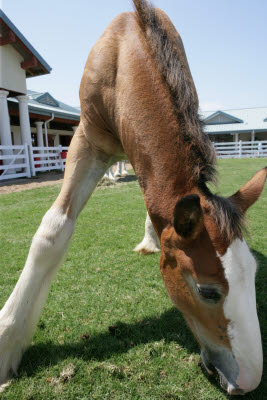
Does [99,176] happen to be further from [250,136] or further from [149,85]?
[250,136]

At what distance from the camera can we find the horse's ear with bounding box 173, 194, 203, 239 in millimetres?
1552

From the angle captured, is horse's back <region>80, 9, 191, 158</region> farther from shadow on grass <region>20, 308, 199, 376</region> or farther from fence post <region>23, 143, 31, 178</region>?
fence post <region>23, 143, 31, 178</region>

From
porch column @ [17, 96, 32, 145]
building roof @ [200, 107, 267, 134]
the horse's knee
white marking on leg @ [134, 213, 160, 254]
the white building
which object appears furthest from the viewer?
building roof @ [200, 107, 267, 134]

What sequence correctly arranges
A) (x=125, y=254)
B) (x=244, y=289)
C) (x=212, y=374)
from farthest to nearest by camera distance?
(x=125, y=254) < (x=212, y=374) < (x=244, y=289)

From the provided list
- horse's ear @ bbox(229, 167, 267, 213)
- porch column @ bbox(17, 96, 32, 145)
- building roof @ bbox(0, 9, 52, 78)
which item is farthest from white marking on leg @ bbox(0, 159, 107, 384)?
porch column @ bbox(17, 96, 32, 145)

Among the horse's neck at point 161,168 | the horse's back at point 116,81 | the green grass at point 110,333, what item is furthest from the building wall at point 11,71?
the horse's neck at point 161,168

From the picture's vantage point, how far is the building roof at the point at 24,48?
12719 mm

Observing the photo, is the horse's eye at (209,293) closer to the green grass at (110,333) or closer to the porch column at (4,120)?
the green grass at (110,333)

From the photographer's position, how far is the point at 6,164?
524 inches

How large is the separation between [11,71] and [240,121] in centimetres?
2878

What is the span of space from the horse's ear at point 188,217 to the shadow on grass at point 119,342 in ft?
3.42

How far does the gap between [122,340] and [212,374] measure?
78 cm

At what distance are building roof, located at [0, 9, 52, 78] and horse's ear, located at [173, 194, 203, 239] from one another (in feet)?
46.2

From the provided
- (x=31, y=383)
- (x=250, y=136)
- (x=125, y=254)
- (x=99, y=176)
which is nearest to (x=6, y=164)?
(x=125, y=254)
